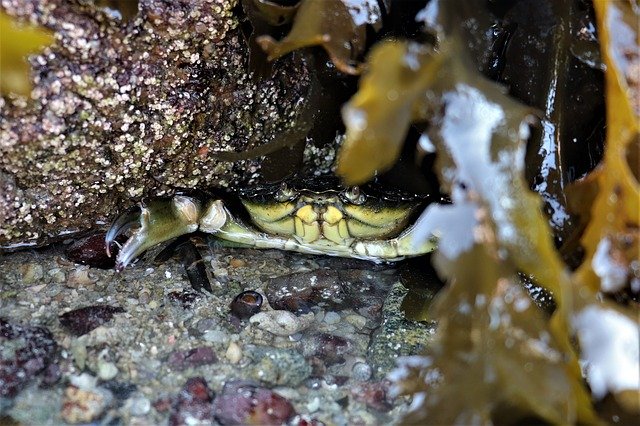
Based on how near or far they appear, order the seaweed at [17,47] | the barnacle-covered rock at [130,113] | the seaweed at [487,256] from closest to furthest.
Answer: the seaweed at [487,256] → the seaweed at [17,47] → the barnacle-covered rock at [130,113]

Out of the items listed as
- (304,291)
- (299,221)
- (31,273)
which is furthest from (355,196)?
(31,273)

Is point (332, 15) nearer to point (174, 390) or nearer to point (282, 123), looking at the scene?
point (282, 123)

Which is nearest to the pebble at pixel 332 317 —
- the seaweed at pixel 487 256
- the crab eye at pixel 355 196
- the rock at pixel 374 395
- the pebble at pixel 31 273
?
the rock at pixel 374 395

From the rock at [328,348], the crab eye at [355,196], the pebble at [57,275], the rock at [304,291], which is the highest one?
the crab eye at [355,196]

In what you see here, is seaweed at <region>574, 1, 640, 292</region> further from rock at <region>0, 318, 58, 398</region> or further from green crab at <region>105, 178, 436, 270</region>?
rock at <region>0, 318, 58, 398</region>

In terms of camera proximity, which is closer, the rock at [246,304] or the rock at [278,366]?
the rock at [278,366]

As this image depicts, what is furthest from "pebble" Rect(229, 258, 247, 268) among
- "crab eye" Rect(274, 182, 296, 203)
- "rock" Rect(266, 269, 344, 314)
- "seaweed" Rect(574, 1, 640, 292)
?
"seaweed" Rect(574, 1, 640, 292)

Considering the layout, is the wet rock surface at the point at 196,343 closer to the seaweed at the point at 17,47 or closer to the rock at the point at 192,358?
the rock at the point at 192,358
